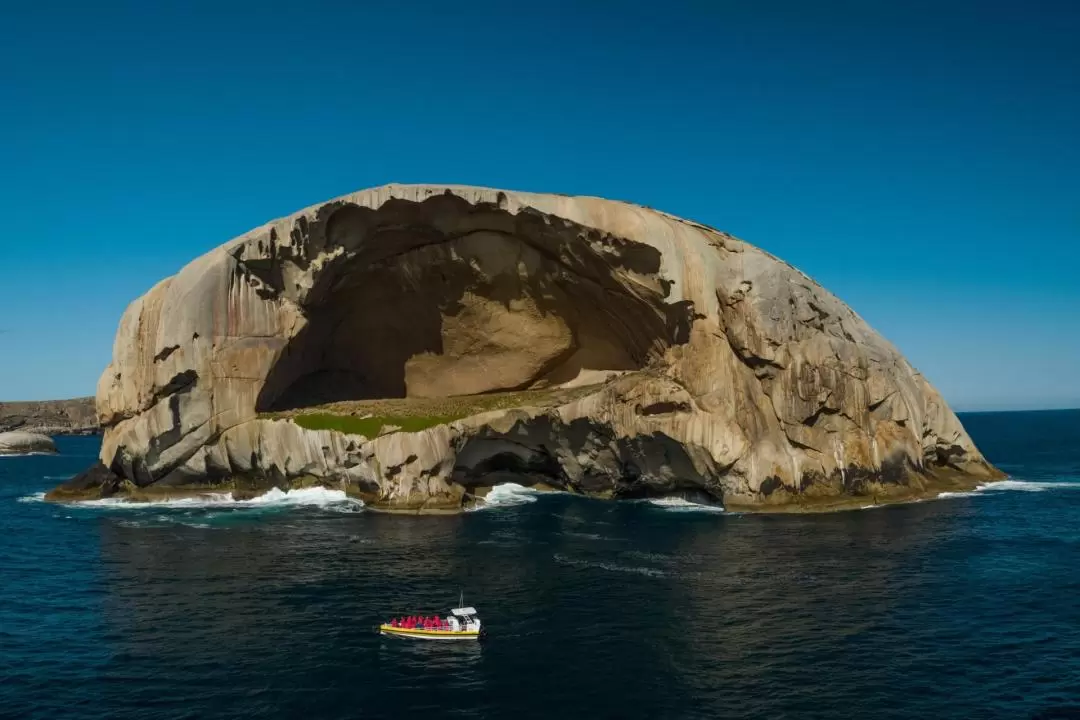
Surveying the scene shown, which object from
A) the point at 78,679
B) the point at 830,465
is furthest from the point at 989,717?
the point at 830,465

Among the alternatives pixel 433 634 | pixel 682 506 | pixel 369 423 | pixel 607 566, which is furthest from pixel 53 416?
pixel 433 634

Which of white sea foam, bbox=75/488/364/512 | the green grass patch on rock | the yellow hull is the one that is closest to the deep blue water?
the yellow hull

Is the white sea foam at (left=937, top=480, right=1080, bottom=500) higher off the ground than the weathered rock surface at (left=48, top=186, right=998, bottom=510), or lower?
lower

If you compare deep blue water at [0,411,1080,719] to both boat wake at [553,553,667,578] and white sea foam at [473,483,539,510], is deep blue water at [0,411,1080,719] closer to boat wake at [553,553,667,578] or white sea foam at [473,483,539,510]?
boat wake at [553,553,667,578]

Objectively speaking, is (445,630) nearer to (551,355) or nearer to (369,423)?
(369,423)

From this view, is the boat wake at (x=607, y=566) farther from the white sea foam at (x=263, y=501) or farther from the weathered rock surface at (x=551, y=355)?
the white sea foam at (x=263, y=501)

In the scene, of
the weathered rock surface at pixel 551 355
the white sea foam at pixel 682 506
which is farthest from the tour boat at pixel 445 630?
the white sea foam at pixel 682 506
